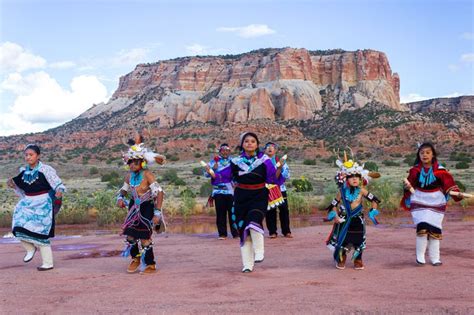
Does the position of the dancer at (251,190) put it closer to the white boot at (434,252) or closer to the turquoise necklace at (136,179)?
the turquoise necklace at (136,179)

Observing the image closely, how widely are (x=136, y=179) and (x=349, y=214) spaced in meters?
3.31

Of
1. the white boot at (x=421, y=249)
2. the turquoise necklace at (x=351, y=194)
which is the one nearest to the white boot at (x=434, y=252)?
the white boot at (x=421, y=249)

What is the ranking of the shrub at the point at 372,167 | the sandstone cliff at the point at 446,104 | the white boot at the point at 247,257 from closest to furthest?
the white boot at the point at 247,257 → the shrub at the point at 372,167 → the sandstone cliff at the point at 446,104

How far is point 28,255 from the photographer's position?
396 inches

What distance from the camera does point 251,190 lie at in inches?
372

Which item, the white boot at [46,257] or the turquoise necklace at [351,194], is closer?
the turquoise necklace at [351,194]

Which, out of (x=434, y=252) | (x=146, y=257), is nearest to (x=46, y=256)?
(x=146, y=257)

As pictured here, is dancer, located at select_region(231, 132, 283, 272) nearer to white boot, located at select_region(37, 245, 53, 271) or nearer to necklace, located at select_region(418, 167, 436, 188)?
necklace, located at select_region(418, 167, 436, 188)

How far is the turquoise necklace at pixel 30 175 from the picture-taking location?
32.7ft

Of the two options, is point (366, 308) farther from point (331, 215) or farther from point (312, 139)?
point (312, 139)

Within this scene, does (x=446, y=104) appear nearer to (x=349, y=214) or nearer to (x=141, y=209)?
(x=349, y=214)

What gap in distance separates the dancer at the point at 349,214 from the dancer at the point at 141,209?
8.81 ft

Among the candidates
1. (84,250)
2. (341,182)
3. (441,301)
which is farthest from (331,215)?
(84,250)

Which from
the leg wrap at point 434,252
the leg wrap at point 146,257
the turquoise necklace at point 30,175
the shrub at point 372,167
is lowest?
the shrub at point 372,167
